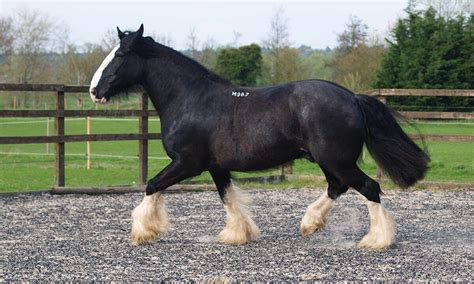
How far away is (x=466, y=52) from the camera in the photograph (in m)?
30.4

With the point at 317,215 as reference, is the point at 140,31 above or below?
above

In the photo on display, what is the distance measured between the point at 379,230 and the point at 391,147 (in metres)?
0.78

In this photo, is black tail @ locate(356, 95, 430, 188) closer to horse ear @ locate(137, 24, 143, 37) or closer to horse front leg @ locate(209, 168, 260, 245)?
horse front leg @ locate(209, 168, 260, 245)

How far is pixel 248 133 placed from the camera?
21.6 feet

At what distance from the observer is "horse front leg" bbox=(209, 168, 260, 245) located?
268 inches

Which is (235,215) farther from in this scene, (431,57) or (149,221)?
(431,57)

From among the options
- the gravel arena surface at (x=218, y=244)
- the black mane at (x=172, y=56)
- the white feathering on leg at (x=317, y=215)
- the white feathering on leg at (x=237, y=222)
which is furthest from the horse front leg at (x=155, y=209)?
the white feathering on leg at (x=317, y=215)

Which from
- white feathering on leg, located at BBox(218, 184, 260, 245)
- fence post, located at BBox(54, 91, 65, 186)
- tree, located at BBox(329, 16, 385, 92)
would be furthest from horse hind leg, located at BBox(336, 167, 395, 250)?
tree, located at BBox(329, 16, 385, 92)

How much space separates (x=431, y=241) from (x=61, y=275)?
11.8 ft

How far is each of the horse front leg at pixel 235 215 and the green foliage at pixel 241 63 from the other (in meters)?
28.2

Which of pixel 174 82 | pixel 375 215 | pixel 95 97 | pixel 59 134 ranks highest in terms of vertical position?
pixel 174 82

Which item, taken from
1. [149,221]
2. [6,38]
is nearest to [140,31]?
[149,221]

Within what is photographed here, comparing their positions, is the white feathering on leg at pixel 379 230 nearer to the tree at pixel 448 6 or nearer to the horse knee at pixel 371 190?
the horse knee at pixel 371 190

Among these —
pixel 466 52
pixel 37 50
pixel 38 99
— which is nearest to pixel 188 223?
pixel 466 52
